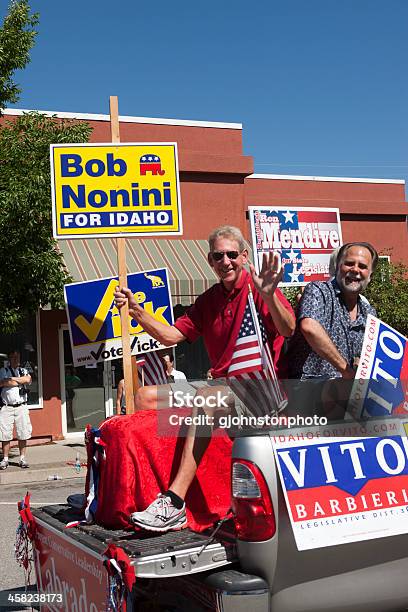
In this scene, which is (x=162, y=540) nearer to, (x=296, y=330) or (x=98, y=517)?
(x=98, y=517)

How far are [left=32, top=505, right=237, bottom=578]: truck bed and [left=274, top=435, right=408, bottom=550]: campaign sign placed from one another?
0.38 metres

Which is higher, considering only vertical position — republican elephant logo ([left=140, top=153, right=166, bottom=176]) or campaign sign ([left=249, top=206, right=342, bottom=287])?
campaign sign ([left=249, top=206, right=342, bottom=287])

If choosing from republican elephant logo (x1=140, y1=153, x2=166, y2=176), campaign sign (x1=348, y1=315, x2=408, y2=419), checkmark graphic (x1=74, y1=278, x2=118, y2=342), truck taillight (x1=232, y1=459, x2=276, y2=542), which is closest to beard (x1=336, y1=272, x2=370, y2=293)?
campaign sign (x1=348, y1=315, x2=408, y2=419)

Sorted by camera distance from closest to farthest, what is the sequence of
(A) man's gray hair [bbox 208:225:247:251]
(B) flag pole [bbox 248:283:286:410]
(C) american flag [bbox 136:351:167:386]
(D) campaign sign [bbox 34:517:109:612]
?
(D) campaign sign [bbox 34:517:109:612]
(B) flag pole [bbox 248:283:286:410]
(A) man's gray hair [bbox 208:225:247:251]
(C) american flag [bbox 136:351:167:386]

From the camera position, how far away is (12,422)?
13430 mm

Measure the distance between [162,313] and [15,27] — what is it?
6.64 meters

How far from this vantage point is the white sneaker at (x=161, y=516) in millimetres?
3484

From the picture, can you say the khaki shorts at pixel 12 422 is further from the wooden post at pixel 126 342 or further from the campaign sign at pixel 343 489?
the campaign sign at pixel 343 489

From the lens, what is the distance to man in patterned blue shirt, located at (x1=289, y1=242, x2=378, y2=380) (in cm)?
381

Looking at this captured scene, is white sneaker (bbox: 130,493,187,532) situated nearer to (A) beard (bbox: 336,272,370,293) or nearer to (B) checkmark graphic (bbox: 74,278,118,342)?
(A) beard (bbox: 336,272,370,293)

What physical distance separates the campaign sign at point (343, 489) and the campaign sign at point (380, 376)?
0.79 feet

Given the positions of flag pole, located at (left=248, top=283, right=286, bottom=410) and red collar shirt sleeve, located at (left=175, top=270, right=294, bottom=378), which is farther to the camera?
red collar shirt sleeve, located at (left=175, top=270, right=294, bottom=378)

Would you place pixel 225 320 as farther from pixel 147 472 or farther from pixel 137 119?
pixel 137 119

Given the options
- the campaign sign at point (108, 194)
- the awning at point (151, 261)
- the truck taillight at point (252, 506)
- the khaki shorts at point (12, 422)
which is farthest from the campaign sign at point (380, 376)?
the awning at point (151, 261)
